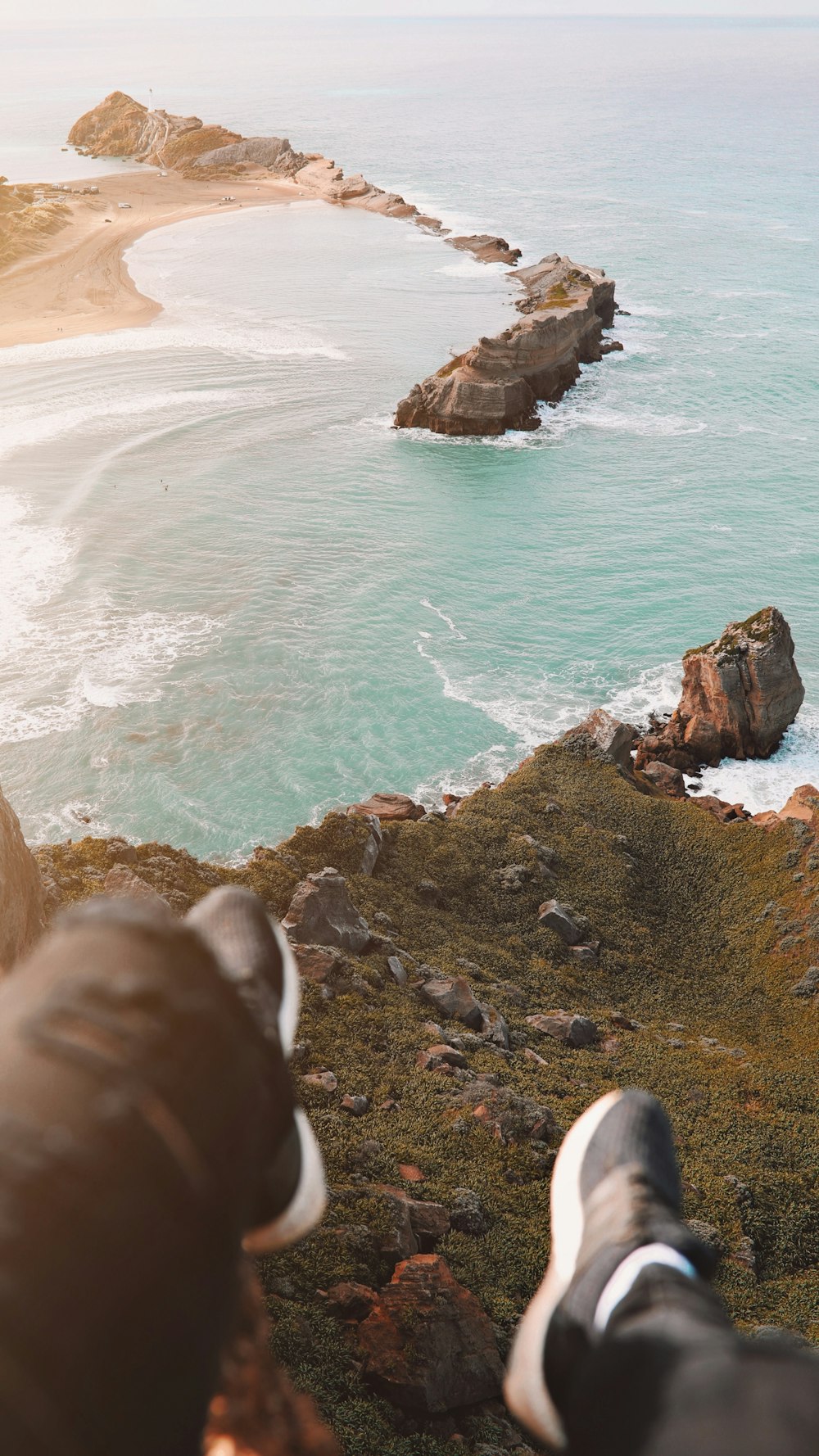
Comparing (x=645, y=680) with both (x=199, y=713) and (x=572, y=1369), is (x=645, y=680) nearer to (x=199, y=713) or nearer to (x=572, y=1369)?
(x=199, y=713)

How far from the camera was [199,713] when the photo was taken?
1320 inches

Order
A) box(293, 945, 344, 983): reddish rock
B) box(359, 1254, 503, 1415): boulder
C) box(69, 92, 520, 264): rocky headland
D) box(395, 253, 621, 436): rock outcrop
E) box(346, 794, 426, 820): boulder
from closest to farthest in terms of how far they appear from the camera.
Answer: box(359, 1254, 503, 1415): boulder → box(293, 945, 344, 983): reddish rock → box(346, 794, 426, 820): boulder → box(395, 253, 621, 436): rock outcrop → box(69, 92, 520, 264): rocky headland

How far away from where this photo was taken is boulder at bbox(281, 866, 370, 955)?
16516 millimetres

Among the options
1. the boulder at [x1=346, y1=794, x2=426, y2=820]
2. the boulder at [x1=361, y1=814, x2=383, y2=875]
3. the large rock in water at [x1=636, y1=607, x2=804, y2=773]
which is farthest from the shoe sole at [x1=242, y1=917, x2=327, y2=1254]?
the large rock in water at [x1=636, y1=607, x2=804, y2=773]

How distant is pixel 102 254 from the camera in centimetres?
8425

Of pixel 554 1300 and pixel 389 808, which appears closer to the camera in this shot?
pixel 554 1300

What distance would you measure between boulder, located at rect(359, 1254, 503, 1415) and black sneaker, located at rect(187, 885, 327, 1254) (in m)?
8.15

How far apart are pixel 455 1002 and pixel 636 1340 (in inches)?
592

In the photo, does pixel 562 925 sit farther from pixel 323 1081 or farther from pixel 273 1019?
pixel 273 1019

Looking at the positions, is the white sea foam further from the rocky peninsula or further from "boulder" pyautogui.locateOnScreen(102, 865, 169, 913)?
"boulder" pyautogui.locateOnScreen(102, 865, 169, 913)

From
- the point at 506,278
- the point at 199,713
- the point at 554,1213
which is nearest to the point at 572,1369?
the point at 554,1213

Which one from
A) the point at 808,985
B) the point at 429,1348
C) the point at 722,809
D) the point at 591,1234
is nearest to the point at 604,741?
the point at 722,809

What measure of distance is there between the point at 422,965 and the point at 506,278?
8235 centimetres

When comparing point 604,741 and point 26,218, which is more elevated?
point 26,218
